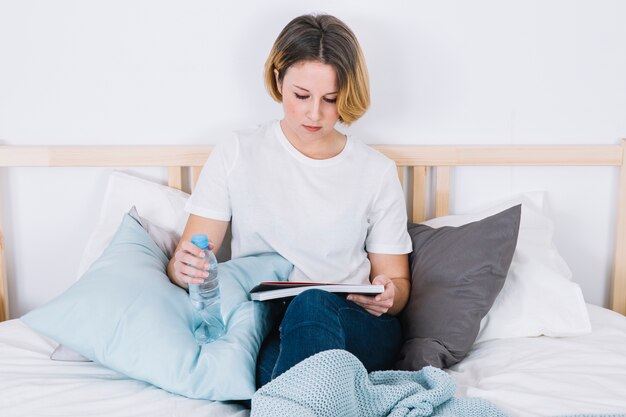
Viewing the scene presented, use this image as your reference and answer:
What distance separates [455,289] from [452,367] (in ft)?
0.50

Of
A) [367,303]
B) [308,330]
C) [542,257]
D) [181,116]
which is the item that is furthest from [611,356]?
[181,116]

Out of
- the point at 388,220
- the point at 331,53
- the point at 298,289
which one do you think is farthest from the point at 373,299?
the point at 331,53

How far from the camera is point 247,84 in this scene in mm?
1643

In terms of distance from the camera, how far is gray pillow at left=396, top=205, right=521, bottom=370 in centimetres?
135

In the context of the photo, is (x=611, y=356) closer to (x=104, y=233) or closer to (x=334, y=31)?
(x=334, y=31)

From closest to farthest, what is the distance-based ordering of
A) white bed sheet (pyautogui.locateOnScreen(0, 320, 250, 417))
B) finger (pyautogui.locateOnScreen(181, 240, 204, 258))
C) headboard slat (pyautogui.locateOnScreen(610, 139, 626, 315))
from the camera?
white bed sheet (pyautogui.locateOnScreen(0, 320, 250, 417)), finger (pyautogui.locateOnScreen(181, 240, 204, 258)), headboard slat (pyautogui.locateOnScreen(610, 139, 626, 315))

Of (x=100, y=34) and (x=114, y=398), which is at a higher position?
(x=100, y=34)

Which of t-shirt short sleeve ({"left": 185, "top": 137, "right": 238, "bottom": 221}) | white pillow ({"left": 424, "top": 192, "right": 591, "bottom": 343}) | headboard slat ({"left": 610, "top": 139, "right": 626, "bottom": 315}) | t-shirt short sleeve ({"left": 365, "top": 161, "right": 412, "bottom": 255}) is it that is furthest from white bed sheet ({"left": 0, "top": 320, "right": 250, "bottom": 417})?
headboard slat ({"left": 610, "top": 139, "right": 626, "bottom": 315})

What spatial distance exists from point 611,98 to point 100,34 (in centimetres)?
122

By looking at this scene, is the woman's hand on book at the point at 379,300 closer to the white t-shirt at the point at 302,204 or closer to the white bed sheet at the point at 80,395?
the white t-shirt at the point at 302,204

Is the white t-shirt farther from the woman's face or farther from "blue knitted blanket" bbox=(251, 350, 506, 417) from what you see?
"blue knitted blanket" bbox=(251, 350, 506, 417)

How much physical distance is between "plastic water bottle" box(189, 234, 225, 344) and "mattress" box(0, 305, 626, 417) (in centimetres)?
15

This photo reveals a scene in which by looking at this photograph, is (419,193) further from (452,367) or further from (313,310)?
(313,310)

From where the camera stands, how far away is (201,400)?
1.17 m
